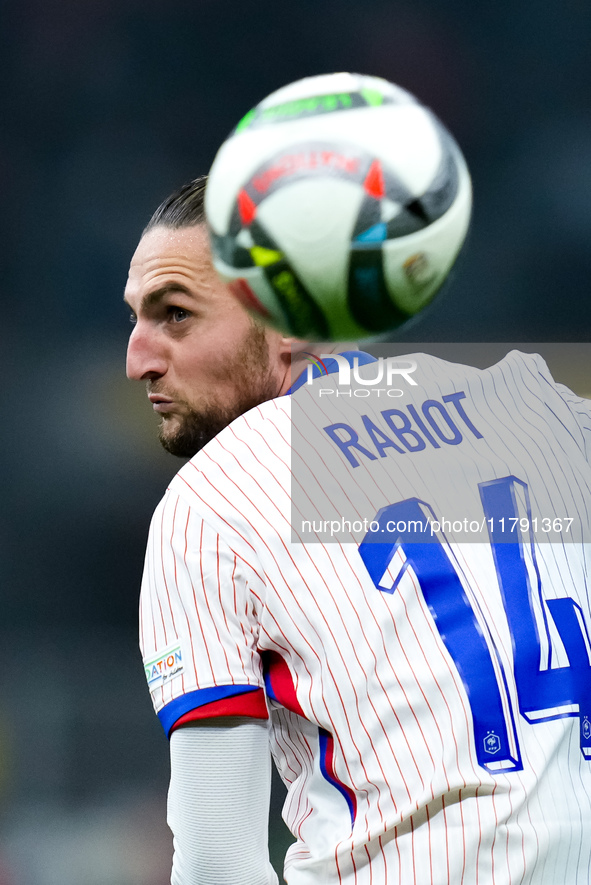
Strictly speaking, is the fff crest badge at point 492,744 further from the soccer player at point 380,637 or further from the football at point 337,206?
the football at point 337,206

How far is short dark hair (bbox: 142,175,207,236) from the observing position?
130 centimetres

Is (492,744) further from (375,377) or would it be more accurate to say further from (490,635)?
(375,377)

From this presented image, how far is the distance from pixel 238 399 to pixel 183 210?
0.88 feet

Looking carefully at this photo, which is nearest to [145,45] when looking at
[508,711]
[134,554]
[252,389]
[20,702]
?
[134,554]

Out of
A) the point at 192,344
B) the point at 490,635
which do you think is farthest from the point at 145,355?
the point at 490,635

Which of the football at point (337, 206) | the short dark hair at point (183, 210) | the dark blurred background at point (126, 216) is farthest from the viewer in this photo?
the dark blurred background at point (126, 216)

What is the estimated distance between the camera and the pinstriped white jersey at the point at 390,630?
894 mm

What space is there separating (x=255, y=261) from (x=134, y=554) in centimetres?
258

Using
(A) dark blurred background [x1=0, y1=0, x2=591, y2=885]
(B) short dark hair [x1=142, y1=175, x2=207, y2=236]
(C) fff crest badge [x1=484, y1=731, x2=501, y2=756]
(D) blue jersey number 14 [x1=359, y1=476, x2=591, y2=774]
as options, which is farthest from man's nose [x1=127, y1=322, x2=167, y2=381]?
(A) dark blurred background [x1=0, y1=0, x2=591, y2=885]

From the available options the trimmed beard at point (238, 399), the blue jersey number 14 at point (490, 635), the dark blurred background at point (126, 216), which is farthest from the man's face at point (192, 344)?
→ the dark blurred background at point (126, 216)

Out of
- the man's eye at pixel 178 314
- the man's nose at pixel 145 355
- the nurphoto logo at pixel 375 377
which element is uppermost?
the man's eye at pixel 178 314

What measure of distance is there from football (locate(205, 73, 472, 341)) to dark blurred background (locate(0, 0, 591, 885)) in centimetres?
252

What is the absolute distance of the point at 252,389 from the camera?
1307 mm

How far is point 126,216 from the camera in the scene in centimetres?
361
